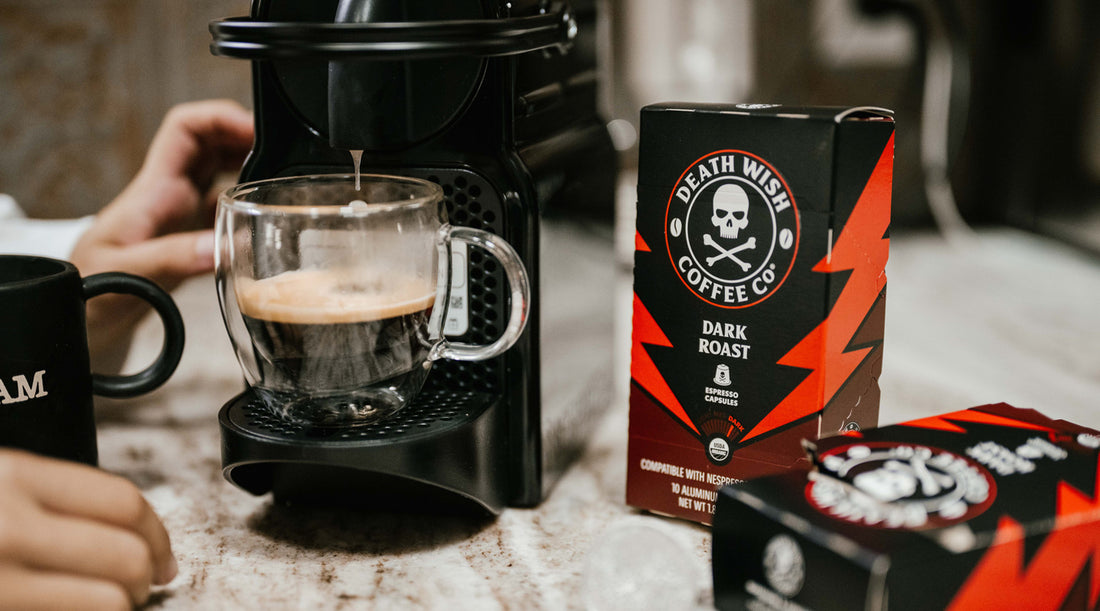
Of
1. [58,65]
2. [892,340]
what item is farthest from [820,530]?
[58,65]

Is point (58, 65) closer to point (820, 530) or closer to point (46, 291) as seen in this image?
point (46, 291)

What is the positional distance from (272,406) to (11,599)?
0.16 meters

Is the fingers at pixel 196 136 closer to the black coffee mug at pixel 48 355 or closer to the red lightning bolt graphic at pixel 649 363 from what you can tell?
the black coffee mug at pixel 48 355

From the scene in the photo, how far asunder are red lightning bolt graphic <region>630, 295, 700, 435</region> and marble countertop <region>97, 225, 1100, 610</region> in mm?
65

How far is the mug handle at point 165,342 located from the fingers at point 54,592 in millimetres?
150

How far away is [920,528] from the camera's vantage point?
37cm

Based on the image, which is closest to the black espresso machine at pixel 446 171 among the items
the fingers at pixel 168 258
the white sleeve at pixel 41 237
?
the fingers at pixel 168 258

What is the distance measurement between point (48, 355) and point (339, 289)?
142mm

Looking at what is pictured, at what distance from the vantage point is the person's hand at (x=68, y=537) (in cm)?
36

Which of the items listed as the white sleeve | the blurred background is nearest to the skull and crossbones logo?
the white sleeve

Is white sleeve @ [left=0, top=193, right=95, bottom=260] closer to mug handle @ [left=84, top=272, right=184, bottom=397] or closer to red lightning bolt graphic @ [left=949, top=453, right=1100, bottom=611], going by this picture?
mug handle @ [left=84, top=272, right=184, bottom=397]

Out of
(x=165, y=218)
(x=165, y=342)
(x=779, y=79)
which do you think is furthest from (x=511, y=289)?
(x=779, y=79)

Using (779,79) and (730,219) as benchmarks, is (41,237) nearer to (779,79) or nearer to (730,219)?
(730,219)

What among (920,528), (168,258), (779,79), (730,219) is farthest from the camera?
(779,79)
